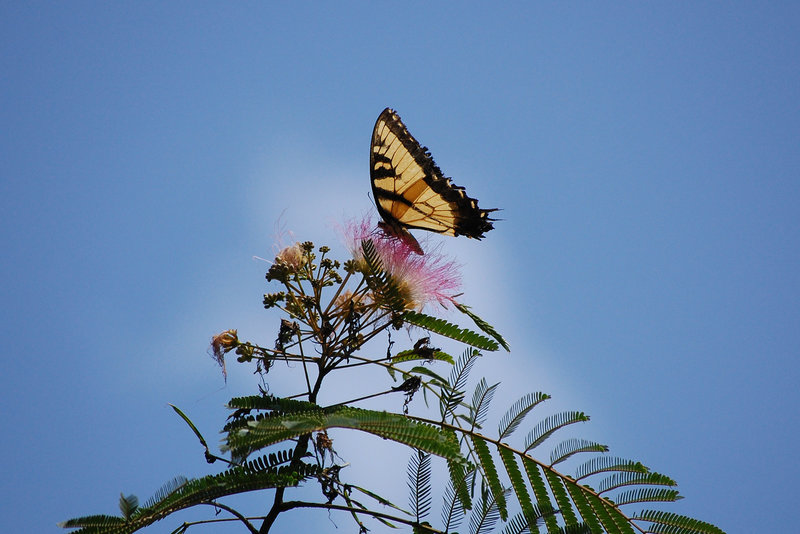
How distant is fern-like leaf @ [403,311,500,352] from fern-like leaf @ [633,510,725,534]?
0.94 m

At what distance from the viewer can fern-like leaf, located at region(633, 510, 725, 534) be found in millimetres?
2848

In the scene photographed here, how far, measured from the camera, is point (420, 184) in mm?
4027

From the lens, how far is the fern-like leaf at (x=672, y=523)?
2848mm

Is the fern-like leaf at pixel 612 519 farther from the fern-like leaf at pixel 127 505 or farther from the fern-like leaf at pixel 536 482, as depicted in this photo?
the fern-like leaf at pixel 127 505

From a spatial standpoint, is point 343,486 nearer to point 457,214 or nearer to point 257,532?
point 257,532

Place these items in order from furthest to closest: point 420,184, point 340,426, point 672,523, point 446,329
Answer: point 420,184 → point 446,329 → point 672,523 → point 340,426

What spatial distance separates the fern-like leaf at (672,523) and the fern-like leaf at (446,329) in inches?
36.8

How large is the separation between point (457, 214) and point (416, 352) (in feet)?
3.77

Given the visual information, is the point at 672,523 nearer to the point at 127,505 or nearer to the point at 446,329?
the point at 446,329

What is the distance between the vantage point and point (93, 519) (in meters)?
2.43

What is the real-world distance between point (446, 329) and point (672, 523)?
3.96 ft

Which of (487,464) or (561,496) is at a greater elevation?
(487,464)

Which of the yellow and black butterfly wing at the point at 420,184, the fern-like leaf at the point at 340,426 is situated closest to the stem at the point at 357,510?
the fern-like leaf at the point at 340,426

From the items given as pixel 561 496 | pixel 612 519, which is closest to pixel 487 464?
pixel 561 496
